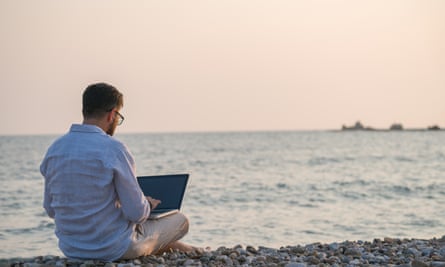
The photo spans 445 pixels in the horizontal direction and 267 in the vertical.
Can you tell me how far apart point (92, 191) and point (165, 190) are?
747 mm

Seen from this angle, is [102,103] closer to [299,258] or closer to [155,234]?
[155,234]

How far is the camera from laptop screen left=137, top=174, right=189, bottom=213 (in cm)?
514

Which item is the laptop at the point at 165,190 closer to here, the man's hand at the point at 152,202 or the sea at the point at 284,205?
the man's hand at the point at 152,202

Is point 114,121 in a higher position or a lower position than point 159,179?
higher

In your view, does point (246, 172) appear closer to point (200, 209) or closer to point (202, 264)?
point (200, 209)

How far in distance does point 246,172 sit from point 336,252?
17585mm

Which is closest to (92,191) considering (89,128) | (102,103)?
(89,128)

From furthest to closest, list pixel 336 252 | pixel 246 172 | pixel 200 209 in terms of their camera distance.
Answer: pixel 246 172 < pixel 200 209 < pixel 336 252

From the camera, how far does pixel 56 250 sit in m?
8.88

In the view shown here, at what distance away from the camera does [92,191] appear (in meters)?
4.66

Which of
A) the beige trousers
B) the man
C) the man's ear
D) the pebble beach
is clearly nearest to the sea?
the pebble beach

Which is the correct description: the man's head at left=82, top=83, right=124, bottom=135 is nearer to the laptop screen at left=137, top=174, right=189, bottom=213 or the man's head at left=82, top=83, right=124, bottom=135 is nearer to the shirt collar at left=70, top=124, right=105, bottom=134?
the shirt collar at left=70, top=124, right=105, bottom=134

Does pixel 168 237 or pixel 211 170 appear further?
pixel 211 170

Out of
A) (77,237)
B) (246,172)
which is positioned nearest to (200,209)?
(77,237)
